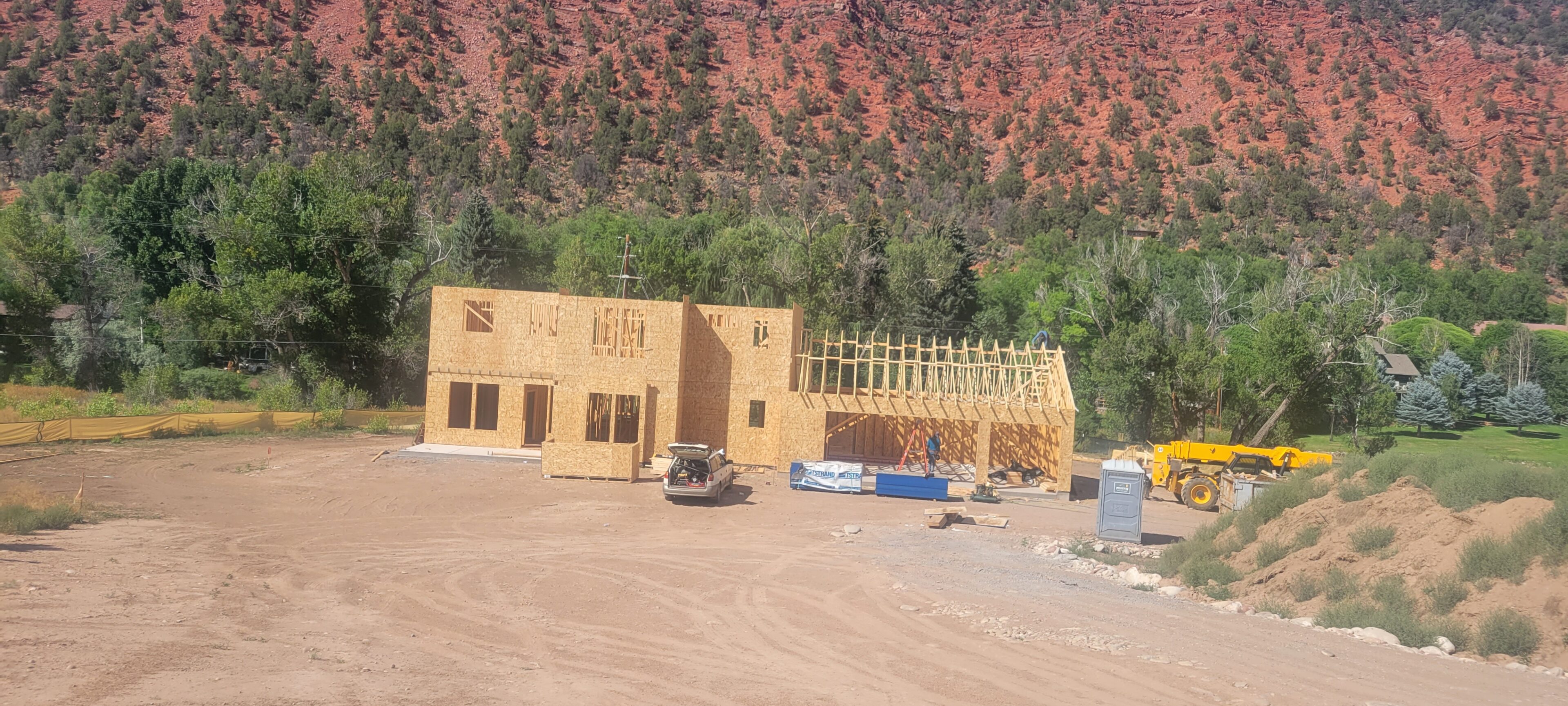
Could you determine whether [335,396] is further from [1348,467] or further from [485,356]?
[1348,467]

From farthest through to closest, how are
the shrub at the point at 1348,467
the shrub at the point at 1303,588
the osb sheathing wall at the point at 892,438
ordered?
the osb sheathing wall at the point at 892,438
the shrub at the point at 1348,467
the shrub at the point at 1303,588

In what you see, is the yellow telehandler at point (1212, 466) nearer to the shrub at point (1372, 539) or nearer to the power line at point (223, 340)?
the shrub at point (1372, 539)

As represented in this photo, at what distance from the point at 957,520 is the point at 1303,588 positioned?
8948 millimetres

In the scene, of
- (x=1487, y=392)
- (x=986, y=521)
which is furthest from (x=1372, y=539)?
(x=1487, y=392)

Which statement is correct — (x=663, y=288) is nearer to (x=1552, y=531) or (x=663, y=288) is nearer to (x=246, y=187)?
(x=246, y=187)

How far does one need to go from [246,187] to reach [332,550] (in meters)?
57.1

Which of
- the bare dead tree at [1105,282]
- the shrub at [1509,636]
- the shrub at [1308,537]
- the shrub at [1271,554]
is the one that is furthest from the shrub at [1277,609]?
the bare dead tree at [1105,282]

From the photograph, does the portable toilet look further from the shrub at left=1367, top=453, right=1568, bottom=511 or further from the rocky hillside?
the rocky hillside

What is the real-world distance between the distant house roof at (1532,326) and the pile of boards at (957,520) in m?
63.8

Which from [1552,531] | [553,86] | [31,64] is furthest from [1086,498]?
[31,64]

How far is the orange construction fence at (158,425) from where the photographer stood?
30.1 m

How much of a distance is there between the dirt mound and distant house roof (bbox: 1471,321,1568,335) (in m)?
65.2

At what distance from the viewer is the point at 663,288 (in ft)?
173

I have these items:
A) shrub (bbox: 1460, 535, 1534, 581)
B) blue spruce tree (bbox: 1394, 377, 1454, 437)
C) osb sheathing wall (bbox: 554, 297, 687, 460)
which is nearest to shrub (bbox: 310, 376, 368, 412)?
osb sheathing wall (bbox: 554, 297, 687, 460)
